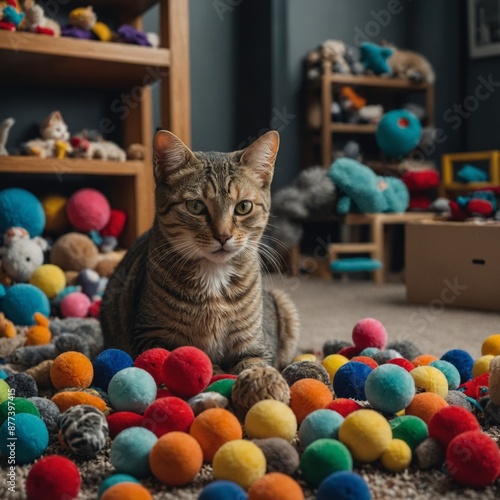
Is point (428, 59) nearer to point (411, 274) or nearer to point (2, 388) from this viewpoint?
point (411, 274)

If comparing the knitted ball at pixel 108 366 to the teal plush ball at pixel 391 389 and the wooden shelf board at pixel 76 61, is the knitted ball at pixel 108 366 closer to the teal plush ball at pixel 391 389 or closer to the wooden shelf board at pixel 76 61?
the teal plush ball at pixel 391 389

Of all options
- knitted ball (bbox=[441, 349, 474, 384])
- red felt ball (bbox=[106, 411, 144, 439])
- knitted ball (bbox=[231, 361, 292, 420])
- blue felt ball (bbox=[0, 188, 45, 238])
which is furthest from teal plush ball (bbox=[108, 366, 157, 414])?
blue felt ball (bbox=[0, 188, 45, 238])

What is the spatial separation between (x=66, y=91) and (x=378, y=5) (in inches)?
75.7

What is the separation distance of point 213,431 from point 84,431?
182 millimetres

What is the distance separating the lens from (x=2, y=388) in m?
1.04

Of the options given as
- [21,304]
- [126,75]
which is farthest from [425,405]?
[126,75]

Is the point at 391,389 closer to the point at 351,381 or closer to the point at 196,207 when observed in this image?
the point at 351,381

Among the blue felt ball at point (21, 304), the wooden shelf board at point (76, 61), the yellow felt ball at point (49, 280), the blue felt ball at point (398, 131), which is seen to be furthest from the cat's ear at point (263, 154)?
the blue felt ball at point (398, 131)

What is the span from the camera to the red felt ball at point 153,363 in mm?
1098

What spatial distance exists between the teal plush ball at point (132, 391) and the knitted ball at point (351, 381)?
323 millimetres

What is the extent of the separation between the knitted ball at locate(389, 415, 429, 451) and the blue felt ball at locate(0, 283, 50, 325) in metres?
1.29

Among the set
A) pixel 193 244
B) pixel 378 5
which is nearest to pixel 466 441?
pixel 193 244

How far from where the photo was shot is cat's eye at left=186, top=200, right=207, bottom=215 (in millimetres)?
1177

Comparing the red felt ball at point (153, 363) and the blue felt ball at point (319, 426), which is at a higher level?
the red felt ball at point (153, 363)
